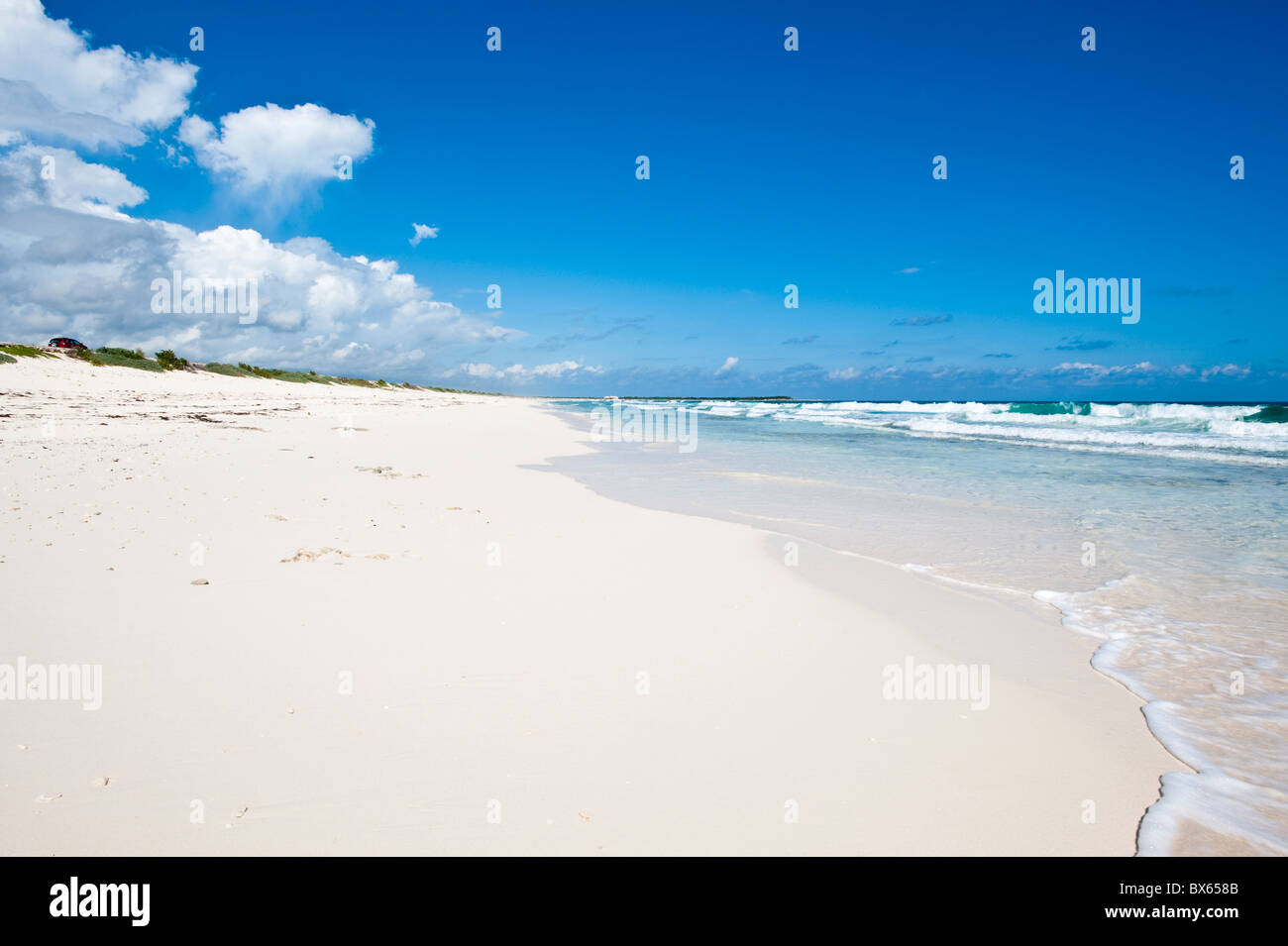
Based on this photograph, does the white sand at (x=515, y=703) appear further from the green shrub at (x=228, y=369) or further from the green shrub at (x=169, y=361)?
the green shrub at (x=228, y=369)

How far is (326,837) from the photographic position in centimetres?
221

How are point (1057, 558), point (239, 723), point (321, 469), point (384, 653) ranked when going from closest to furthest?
point (239, 723)
point (384, 653)
point (1057, 558)
point (321, 469)

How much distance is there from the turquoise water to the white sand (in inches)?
13.0

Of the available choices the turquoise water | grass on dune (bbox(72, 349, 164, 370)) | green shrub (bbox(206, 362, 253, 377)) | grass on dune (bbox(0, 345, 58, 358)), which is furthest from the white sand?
green shrub (bbox(206, 362, 253, 377))

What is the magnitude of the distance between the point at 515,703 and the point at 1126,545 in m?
7.89

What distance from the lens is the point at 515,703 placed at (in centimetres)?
322

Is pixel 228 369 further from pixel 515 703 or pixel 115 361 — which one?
pixel 515 703

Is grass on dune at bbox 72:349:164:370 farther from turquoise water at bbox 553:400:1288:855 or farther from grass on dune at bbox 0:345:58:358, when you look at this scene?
turquoise water at bbox 553:400:1288:855

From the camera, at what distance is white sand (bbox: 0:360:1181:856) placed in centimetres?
235

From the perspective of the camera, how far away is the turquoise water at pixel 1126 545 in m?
3.20

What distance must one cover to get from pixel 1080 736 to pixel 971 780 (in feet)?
3.21

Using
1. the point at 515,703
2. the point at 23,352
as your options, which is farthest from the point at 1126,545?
the point at 23,352
